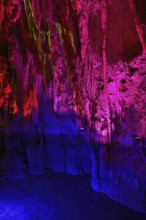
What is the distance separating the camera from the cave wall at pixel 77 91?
4859 mm

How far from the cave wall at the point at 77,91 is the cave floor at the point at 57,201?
285mm

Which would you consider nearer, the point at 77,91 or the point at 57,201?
the point at 57,201

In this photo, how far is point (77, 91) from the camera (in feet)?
22.0

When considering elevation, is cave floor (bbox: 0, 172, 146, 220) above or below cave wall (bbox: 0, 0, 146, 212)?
below

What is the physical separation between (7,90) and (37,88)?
0.90 metres

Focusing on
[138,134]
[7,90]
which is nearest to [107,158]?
[138,134]

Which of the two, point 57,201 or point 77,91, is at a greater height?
point 77,91

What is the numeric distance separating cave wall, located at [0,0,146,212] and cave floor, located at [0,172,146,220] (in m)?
0.29

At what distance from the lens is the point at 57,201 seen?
566cm

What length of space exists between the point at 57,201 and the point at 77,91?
8.40 ft

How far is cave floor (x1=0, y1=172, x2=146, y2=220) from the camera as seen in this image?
4867mm

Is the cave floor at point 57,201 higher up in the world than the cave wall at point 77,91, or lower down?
lower down

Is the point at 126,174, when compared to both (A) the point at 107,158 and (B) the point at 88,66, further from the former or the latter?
(B) the point at 88,66

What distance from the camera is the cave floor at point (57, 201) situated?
4.87m
